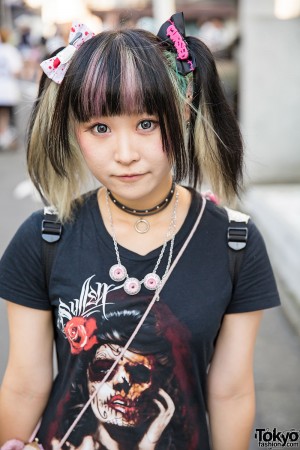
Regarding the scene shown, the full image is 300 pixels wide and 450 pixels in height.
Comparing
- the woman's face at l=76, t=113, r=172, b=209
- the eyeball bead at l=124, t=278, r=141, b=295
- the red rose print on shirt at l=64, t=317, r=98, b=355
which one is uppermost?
the woman's face at l=76, t=113, r=172, b=209

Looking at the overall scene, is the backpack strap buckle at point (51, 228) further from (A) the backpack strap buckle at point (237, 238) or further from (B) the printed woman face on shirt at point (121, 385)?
(A) the backpack strap buckle at point (237, 238)

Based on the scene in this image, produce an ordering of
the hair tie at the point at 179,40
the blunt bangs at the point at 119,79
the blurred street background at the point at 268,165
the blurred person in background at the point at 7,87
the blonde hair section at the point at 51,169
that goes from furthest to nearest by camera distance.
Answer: the blurred person in background at the point at 7,87
the blurred street background at the point at 268,165
the blonde hair section at the point at 51,169
the hair tie at the point at 179,40
the blunt bangs at the point at 119,79

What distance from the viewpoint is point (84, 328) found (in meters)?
1.57

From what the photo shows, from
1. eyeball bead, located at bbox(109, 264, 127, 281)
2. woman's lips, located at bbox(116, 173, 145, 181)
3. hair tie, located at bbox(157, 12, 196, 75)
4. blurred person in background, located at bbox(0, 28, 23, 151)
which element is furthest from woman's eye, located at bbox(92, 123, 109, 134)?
blurred person in background, located at bbox(0, 28, 23, 151)

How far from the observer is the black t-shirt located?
5.16 feet

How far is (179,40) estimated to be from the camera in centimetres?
158

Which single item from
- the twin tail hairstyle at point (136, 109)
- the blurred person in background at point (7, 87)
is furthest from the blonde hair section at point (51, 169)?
the blurred person in background at point (7, 87)

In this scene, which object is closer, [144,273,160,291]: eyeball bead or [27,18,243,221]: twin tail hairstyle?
[27,18,243,221]: twin tail hairstyle

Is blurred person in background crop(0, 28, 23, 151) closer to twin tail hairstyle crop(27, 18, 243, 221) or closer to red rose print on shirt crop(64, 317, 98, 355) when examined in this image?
twin tail hairstyle crop(27, 18, 243, 221)

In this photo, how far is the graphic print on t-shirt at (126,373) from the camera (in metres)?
1.57

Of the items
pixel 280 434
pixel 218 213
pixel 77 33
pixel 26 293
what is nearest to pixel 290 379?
pixel 280 434

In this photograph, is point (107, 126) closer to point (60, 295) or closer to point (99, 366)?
point (60, 295)

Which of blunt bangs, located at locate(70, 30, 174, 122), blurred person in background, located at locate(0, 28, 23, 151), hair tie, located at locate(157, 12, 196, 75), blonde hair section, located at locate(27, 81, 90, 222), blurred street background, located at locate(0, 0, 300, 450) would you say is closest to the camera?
blunt bangs, located at locate(70, 30, 174, 122)

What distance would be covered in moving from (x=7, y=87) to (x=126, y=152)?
8964mm
